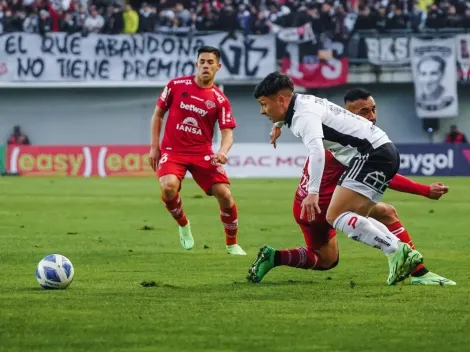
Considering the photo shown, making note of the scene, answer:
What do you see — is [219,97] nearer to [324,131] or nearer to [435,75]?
[324,131]

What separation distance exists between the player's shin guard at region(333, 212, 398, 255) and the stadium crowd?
31877 millimetres

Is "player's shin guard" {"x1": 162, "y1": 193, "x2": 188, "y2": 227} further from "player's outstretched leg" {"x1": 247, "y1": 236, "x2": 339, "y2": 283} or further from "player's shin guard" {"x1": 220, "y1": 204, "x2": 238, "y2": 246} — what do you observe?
"player's outstretched leg" {"x1": 247, "y1": 236, "x2": 339, "y2": 283}

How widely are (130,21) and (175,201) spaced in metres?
29.8

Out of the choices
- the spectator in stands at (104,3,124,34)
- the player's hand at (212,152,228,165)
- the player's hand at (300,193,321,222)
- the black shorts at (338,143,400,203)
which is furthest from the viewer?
the spectator in stands at (104,3,124,34)

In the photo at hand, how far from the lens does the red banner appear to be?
3739 centimetres

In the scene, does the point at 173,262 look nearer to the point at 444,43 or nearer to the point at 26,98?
the point at 444,43

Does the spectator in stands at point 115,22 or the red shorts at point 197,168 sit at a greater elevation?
the red shorts at point 197,168

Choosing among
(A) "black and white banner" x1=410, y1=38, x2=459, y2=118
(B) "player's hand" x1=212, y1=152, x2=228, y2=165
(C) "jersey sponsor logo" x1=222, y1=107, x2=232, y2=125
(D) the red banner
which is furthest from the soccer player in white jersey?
(A) "black and white banner" x1=410, y1=38, x2=459, y2=118

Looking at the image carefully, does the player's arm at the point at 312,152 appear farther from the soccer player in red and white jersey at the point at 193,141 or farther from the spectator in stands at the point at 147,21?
the spectator in stands at the point at 147,21

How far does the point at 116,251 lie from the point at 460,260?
12.7 feet

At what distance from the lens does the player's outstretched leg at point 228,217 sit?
539 inches

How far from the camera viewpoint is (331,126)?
9773mm

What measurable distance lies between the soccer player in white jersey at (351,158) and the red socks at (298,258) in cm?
77

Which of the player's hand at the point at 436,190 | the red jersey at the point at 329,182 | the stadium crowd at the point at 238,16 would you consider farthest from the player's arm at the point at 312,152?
the stadium crowd at the point at 238,16
